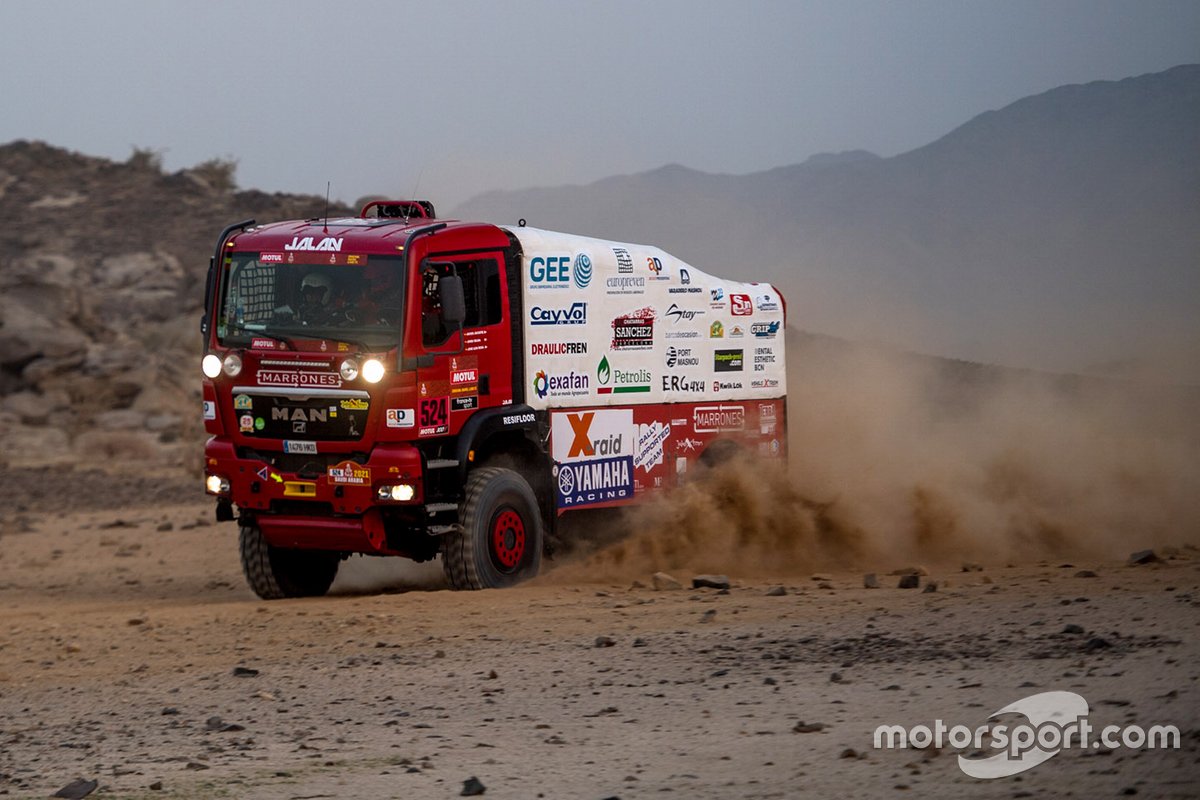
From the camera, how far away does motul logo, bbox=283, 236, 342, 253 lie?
40.1 feet

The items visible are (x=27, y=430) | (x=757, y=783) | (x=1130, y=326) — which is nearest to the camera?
(x=757, y=783)

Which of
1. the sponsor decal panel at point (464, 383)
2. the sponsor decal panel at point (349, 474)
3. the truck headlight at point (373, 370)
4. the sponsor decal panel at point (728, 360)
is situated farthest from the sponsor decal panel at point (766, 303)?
the sponsor decal panel at point (349, 474)

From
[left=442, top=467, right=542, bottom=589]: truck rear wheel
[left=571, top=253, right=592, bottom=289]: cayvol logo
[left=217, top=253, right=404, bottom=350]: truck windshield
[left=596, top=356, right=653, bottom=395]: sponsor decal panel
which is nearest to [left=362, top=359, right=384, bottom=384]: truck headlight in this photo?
[left=217, top=253, right=404, bottom=350]: truck windshield

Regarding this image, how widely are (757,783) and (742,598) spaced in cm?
545

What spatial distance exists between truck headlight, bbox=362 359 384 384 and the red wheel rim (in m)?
1.78

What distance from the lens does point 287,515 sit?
488 inches

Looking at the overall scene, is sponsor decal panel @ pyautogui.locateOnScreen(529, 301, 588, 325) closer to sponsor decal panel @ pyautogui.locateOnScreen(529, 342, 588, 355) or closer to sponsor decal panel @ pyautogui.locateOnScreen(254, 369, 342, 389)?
sponsor decal panel @ pyautogui.locateOnScreen(529, 342, 588, 355)

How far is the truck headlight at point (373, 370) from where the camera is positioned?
1170cm

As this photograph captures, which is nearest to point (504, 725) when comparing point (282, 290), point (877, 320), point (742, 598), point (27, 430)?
point (742, 598)

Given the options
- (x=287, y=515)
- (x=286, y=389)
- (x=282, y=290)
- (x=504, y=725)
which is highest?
(x=282, y=290)

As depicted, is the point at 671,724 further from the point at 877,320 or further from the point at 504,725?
the point at 877,320

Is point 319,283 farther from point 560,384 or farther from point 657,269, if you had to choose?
point 657,269

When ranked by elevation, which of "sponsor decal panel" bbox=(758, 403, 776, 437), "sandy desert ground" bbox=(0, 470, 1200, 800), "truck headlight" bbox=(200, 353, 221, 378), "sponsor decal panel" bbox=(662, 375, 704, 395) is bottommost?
"sandy desert ground" bbox=(0, 470, 1200, 800)

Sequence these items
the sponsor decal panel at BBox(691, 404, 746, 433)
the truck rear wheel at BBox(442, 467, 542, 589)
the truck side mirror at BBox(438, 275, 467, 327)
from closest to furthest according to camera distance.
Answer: the truck side mirror at BBox(438, 275, 467, 327) → the truck rear wheel at BBox(442, 467, 542, 589) → the sponsor decal panel at BBox(691, 404, 746, 433)
